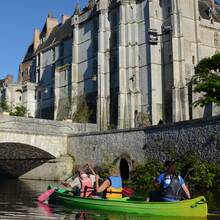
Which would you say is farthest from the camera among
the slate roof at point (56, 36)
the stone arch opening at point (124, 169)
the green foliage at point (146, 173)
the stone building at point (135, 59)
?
the slate roof at point (56, 36)

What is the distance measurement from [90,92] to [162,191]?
47141 mm

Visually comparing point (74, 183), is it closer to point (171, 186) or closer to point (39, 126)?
point (171, 186)

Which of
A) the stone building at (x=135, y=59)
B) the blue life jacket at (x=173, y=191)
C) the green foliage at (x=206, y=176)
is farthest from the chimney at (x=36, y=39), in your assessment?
the blue life jacket at (x=173, y=191)

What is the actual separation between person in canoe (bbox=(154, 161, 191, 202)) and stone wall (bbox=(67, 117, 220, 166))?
1316 cm

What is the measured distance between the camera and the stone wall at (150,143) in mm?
29062

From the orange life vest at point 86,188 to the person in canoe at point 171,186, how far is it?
16.0 feet

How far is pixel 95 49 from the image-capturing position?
6281 centimetres

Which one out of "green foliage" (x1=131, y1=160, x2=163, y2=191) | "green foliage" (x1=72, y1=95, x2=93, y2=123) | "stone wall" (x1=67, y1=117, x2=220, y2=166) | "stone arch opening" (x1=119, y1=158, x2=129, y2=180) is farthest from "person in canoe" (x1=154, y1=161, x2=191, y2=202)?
"green foliage" (x1=72, y1=95, x2=93, y2=123)

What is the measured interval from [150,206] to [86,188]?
4.64 m

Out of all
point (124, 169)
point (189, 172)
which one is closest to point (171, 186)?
point (189, 172)

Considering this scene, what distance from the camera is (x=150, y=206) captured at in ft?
52.4

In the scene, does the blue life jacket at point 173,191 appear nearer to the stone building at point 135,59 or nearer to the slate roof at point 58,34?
the stone building at point 135,59

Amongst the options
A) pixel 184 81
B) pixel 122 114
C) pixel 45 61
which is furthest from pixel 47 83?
pixel 184 81

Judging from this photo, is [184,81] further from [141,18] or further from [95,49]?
[95,49]
